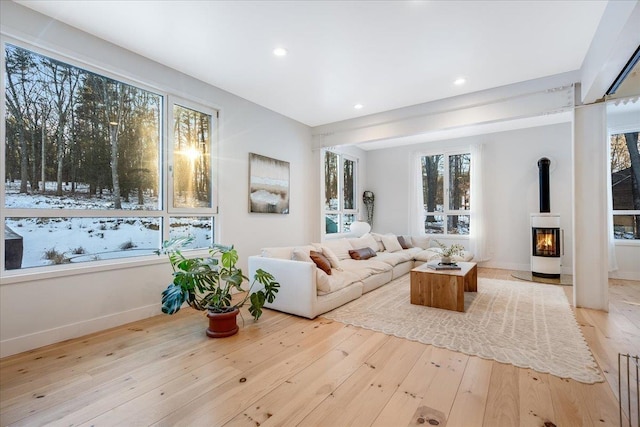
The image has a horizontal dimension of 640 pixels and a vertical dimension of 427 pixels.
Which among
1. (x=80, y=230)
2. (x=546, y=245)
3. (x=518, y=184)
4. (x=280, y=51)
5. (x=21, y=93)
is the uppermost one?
(x=280, y=51)

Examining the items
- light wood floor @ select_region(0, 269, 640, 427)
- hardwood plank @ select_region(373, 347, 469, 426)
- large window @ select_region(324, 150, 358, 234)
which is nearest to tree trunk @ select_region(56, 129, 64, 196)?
light wood floor @ select_region(0, 269, 640, 427)

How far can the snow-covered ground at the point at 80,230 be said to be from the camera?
8.60ft

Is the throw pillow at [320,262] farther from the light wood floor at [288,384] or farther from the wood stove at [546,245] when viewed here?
the wood stove at [546,245]

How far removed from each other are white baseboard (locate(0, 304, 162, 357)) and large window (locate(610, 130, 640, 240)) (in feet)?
25.3

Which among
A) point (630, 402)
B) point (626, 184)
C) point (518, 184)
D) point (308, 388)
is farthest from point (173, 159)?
point (626, 184)

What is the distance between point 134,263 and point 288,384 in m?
2.29

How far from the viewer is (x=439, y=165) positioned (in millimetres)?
6973

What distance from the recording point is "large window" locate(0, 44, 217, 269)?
2600 millimetres

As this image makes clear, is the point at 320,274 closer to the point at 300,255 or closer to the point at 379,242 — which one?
the point at 300,255

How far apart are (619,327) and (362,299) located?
2.67 meters

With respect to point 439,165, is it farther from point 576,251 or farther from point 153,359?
point 153,359

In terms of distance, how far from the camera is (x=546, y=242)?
208 inches

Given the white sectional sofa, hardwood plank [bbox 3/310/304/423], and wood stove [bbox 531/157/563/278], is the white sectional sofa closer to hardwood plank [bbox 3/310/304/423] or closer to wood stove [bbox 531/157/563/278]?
hardwood plank [bbox 3/310/304/423]

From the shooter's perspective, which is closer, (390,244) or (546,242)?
(546,242)
